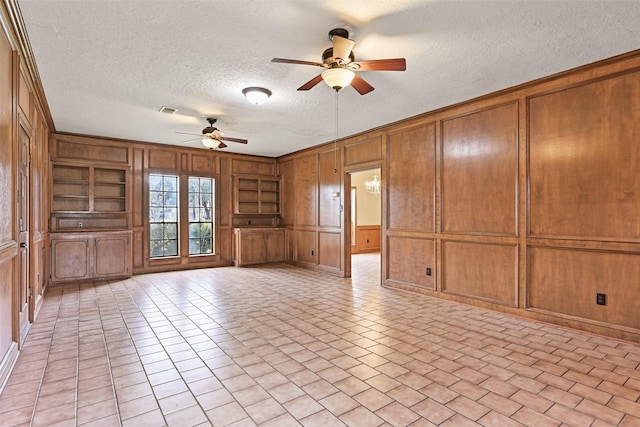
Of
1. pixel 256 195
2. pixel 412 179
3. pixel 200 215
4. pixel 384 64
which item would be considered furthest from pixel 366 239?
pixel 384 64

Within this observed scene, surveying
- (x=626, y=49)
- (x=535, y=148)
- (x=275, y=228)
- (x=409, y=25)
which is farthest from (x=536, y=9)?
(x=275, y=228)

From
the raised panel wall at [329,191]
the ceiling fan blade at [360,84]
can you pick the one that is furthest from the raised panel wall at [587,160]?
the raised panel wall at [329,191]

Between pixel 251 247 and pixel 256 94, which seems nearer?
pixel 256 94

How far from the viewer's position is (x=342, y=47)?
2742mm

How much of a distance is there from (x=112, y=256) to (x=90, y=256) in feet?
1.11

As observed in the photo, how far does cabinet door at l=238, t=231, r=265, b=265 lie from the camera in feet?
26.2

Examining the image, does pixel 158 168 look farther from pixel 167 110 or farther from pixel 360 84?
pixel 360 84

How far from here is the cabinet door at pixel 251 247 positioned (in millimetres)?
7984

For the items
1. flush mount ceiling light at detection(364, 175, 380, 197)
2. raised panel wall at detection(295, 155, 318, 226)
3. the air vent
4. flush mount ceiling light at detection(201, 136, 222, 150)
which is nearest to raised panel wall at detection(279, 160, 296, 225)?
raised panel wall at detection(295, 155, 318, 226)

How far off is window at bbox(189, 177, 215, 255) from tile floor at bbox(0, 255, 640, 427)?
3207 mm

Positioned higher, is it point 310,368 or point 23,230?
point 23,230

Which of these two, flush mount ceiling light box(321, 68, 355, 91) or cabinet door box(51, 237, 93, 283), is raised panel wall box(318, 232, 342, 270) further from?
cabinet door box(51, 237, 93, 283)

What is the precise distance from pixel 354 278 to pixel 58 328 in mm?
4566

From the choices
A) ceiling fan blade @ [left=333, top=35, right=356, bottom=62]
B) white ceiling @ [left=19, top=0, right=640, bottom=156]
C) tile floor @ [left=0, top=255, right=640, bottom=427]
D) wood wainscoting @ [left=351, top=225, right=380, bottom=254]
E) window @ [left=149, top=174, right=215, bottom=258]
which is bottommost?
tile floor @ [left=0, top=255, right=640, bottom=427]
